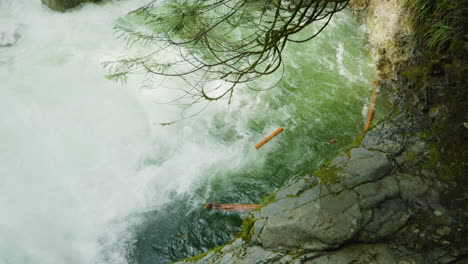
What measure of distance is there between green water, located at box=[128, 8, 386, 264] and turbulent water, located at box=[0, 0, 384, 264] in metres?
0.02

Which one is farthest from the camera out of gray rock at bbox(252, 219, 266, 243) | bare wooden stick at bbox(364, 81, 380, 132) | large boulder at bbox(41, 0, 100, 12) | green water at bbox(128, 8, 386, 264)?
large boulder at bbox(41, 0, 100, 12)

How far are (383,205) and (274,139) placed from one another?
2.47 meters

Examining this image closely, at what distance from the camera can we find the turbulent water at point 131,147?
12.8 ft

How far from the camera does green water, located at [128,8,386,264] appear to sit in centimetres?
388

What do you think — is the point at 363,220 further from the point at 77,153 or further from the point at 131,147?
the point at 77,153

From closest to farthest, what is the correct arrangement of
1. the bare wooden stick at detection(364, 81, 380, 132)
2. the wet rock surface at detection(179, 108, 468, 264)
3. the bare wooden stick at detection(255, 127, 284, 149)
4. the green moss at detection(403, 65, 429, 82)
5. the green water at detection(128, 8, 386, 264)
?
the wet rock surface at detection(179, 108, 468, 264), the green moss at detection(403, 65, 429, 82), the green water at detection(128, 8, 386, 264), the bare wooden stick at detection(255, 127, 284, 149), the bare wooden stick at detection(364, 81, 380, 132)

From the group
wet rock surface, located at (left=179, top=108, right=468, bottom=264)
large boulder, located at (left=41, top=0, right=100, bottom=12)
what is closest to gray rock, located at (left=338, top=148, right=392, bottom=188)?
wet rock surface, located at (left=179, top=108, right=468, bottom=264)

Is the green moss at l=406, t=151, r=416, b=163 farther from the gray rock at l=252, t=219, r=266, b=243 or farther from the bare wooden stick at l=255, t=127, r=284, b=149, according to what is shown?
the bare wooden stick at l=255, t=127, r=284, b=149

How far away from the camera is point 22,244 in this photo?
12.6ft

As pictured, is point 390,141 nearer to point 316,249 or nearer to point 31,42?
point 316,249

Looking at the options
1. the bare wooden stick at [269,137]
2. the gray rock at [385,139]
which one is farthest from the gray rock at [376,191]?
the bare wooden stick at [269,137]

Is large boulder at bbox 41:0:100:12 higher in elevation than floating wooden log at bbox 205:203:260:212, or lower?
higher

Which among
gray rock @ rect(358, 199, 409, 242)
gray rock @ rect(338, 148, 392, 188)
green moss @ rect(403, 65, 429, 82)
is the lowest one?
gray rock @ rect(358, 199, 409, 242)

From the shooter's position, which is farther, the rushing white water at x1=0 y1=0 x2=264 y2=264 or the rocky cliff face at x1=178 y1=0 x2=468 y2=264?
the rushing white water at x1=0 y1=0 x2=264 y2=264
